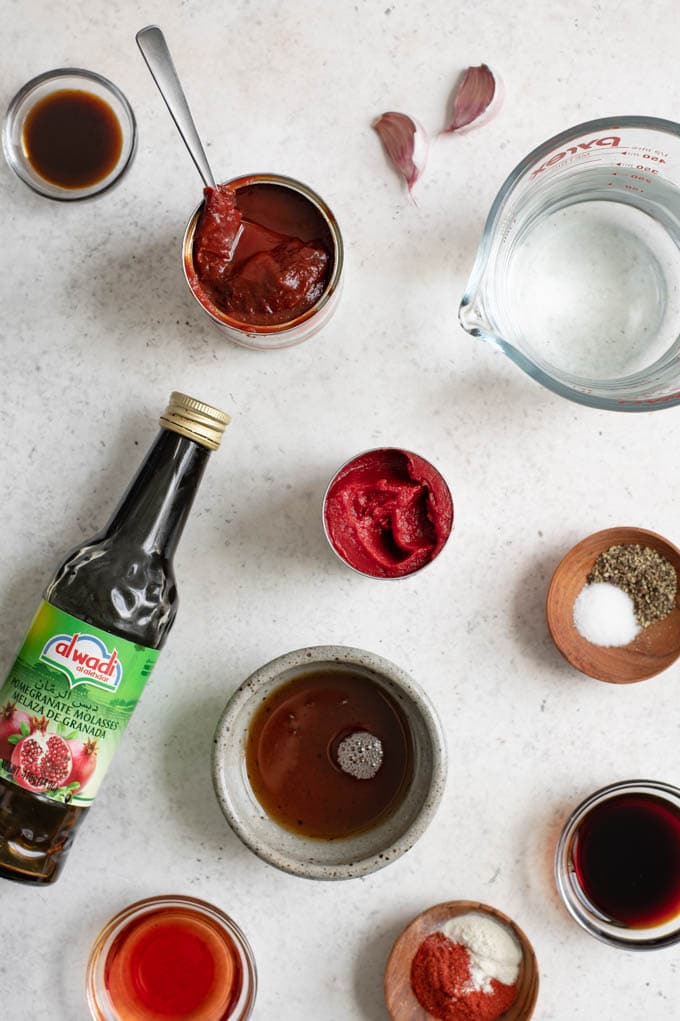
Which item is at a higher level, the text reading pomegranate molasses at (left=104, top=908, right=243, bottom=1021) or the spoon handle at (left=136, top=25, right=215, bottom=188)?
the spoon handle at (left=136, top=25, right=215, bottom=188)

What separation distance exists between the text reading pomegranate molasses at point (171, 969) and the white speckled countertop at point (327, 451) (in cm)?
5

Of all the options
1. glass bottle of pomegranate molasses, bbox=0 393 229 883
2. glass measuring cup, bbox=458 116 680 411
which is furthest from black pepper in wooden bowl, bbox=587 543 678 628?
glass bottle of pomegranate molasses, bbox=0 393 229 883

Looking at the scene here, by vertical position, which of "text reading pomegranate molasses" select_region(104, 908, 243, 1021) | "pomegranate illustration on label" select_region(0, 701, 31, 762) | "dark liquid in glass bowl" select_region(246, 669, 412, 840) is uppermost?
"dark liquid in glass bowl" select_region(246, 669, 412, 840)

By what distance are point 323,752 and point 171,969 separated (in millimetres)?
437

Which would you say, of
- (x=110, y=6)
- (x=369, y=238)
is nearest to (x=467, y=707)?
(x=369, y=238)

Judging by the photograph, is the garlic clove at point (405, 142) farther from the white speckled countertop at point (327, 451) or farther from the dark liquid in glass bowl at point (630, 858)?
the dark liquid in glass bowl at point (630, 858)

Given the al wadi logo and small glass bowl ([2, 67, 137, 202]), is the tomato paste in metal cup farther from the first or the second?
small glass bowl ([2, 67, 137, 202])

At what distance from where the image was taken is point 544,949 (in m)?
1.52

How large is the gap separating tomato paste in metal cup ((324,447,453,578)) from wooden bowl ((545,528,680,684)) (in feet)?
0.79

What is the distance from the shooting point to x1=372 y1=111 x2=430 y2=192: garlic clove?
150 cm

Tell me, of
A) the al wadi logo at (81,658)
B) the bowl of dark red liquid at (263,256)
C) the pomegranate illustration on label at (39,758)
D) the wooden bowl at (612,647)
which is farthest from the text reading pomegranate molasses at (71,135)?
the wooden bowl at (612,647)

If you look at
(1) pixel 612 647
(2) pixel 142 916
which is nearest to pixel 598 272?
(1) pixel 612 647

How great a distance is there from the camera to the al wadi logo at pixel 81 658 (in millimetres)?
1310

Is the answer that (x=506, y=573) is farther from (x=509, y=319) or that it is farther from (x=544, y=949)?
(x=544, y=949)
